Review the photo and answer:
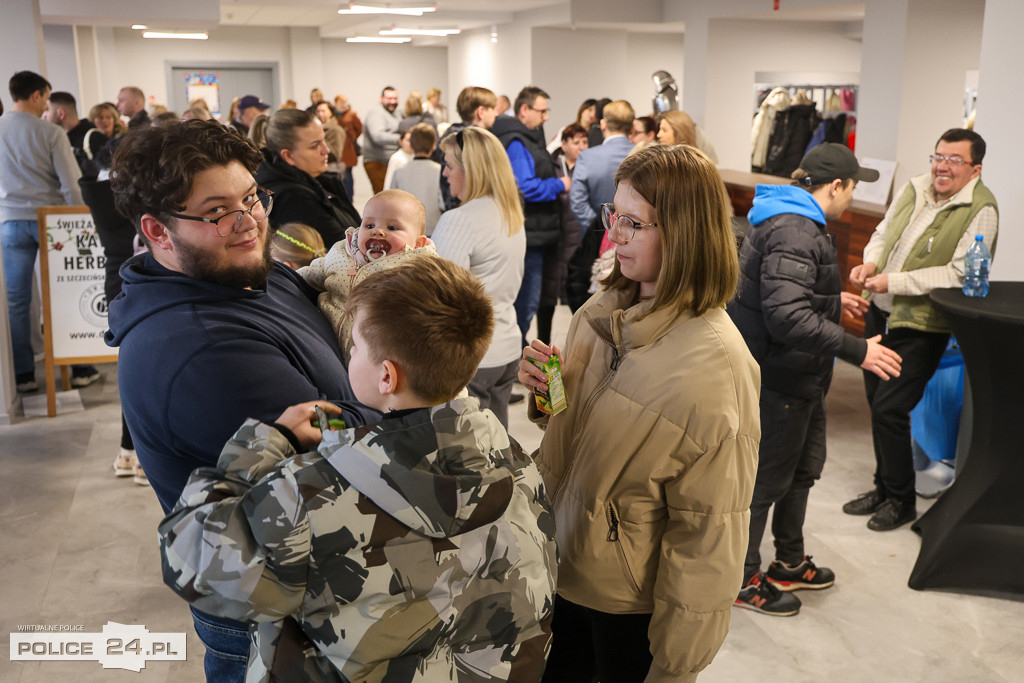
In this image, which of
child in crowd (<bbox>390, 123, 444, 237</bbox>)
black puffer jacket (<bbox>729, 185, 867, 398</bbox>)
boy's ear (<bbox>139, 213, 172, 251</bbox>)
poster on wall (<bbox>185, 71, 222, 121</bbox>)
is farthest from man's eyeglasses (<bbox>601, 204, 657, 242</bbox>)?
poster on wall (<bbox>185, 71, 222, 121</bbox>)

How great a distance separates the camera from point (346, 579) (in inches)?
47.1

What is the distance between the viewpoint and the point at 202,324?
1403 millimetres

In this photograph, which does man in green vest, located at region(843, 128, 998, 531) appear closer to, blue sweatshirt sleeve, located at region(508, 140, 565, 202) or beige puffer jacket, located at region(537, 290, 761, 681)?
blue sweatshirt sleeve, located at region(508, 140, 565, 202)

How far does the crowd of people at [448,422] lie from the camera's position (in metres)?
1.20

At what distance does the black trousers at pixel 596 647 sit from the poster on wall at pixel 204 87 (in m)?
20.0

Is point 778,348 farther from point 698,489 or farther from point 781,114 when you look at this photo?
point 781,114

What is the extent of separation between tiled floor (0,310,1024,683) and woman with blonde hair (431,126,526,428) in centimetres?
140

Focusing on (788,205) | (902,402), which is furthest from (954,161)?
(788,205)

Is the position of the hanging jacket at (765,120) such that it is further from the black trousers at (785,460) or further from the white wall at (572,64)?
the black trousers at (785,460)

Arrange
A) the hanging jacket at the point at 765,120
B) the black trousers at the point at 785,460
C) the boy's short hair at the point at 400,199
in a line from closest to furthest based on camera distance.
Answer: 1. the boy's short hair at the point at 400,199
2. the black trousers at the point at 785,460
3. the hanging jacket at the point at 765,120

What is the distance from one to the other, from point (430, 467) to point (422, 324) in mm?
206

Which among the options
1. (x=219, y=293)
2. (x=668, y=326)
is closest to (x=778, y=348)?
(x=668, y=326)

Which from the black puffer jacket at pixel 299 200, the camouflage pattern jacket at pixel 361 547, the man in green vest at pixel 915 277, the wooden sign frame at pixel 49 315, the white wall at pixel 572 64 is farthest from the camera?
the white wall at pixel 572 64

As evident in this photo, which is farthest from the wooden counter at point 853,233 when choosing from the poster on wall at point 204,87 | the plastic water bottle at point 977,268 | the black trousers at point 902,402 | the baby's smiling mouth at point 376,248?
→ the poster on wall at point 204,87
